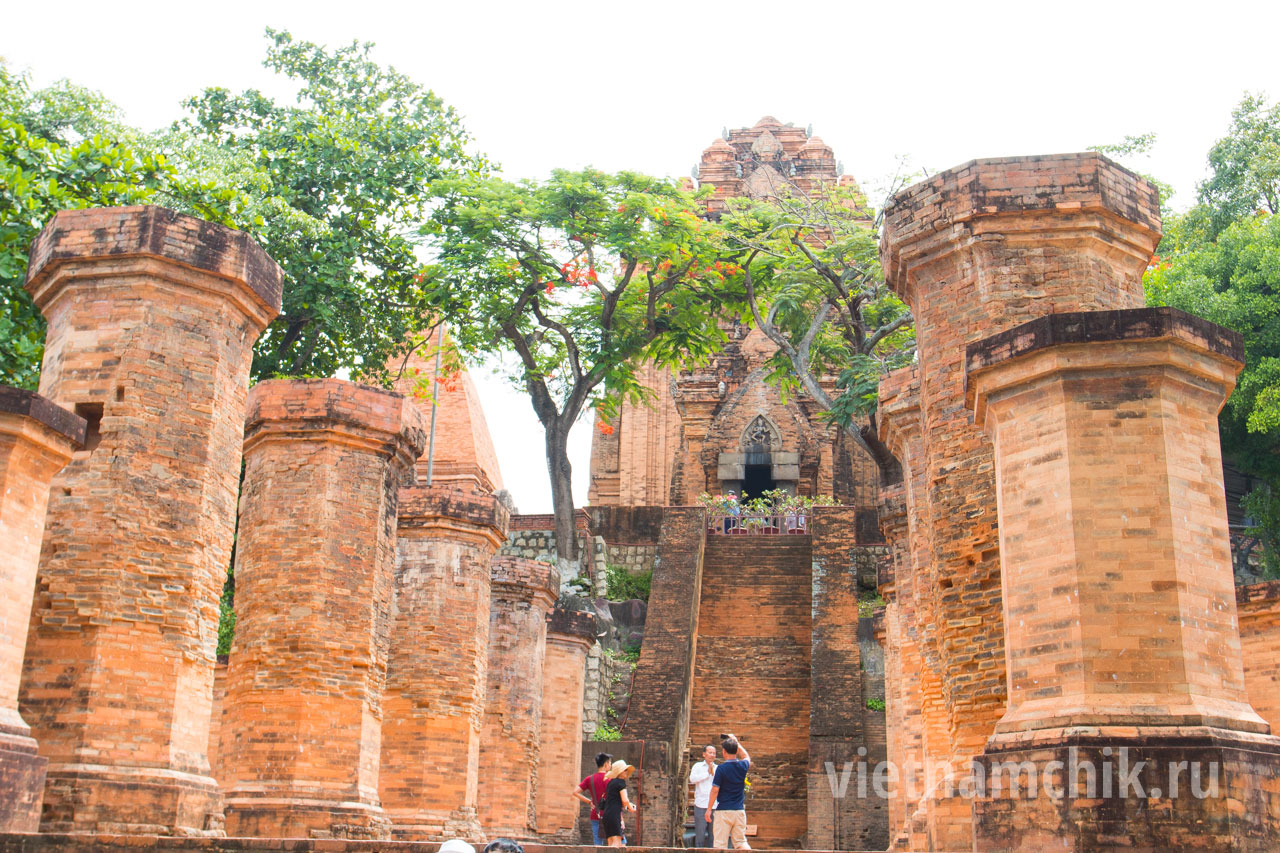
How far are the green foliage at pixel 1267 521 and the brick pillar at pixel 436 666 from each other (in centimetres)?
1357

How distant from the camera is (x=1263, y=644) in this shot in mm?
12367

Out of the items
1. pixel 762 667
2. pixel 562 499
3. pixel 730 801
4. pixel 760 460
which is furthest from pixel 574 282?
pixel 730 801

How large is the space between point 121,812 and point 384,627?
131 inches

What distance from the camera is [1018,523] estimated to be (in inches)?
275

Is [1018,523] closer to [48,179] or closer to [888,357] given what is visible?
[48,179]

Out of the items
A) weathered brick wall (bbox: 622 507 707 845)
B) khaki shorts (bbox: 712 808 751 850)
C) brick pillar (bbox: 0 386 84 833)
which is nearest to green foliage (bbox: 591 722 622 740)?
weathered brick wall (bbox: 622 507 707 845)

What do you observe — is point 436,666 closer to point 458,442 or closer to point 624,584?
point 624,584

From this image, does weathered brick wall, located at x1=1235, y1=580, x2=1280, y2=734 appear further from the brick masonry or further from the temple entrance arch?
the temple entrance arch

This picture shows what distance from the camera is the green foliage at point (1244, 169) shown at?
2294 cm

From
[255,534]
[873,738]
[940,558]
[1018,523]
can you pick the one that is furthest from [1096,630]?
[873,738]

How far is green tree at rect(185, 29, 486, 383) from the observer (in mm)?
17453

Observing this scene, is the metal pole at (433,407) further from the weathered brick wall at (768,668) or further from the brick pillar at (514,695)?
the weathered brick wall at (768,668)

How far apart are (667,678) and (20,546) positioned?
45.4 feet

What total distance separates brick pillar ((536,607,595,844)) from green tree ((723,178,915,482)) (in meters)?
5.52
